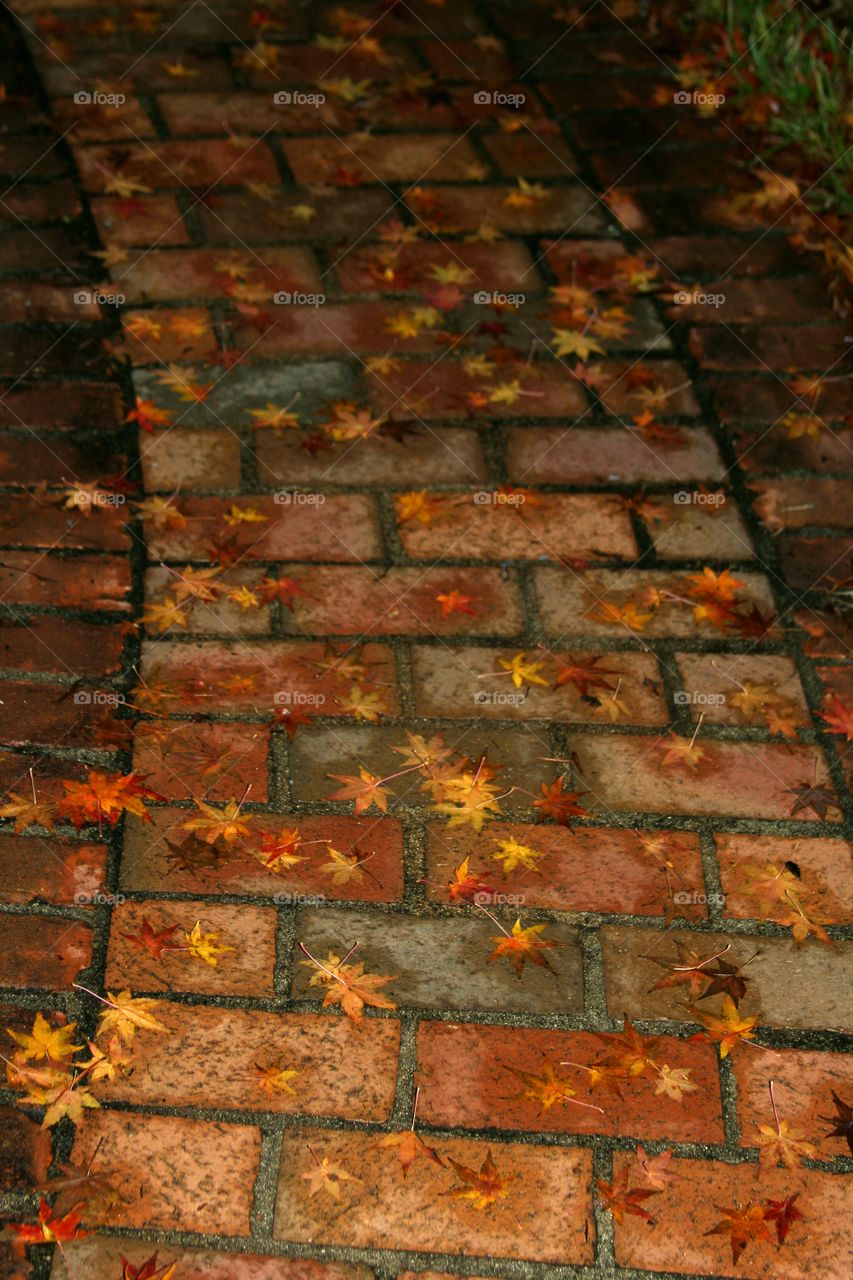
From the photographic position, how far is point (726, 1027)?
157cm

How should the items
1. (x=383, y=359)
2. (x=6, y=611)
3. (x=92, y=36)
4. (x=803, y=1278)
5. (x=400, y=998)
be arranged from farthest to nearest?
(x=92, y=36) < (x=383, y=359) < (x=6, y=611) < (x=400, y=998) < (x=803, y=1278)

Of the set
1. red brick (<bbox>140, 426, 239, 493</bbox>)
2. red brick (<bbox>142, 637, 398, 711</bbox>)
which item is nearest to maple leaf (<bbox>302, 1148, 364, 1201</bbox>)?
red brick (<bbox>142, 637, 398, 711</bbox>)

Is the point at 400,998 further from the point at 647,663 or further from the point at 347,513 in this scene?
the point at 347,513

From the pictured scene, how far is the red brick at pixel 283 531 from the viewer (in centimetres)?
212

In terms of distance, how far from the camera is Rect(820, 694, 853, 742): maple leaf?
1.92 meters

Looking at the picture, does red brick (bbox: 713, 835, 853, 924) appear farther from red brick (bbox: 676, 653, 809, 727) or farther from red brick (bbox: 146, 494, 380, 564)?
red brick (bbox: 146, 494, 380, 564)

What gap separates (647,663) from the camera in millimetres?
1999

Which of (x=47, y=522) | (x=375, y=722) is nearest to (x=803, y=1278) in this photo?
(x=375, y=722)

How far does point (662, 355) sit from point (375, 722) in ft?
3.95

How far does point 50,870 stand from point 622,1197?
3.02 ft

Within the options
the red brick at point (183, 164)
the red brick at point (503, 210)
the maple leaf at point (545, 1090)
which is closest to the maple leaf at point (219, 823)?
the maple leaf at point (545, 1090)

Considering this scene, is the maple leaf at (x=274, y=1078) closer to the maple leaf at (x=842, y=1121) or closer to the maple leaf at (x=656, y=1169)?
the maple leaf at (x=656, y=1169)

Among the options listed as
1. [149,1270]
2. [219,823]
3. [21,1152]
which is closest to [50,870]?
[219,823]

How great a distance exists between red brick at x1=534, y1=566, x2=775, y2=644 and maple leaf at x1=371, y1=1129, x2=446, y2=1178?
2.93ft
